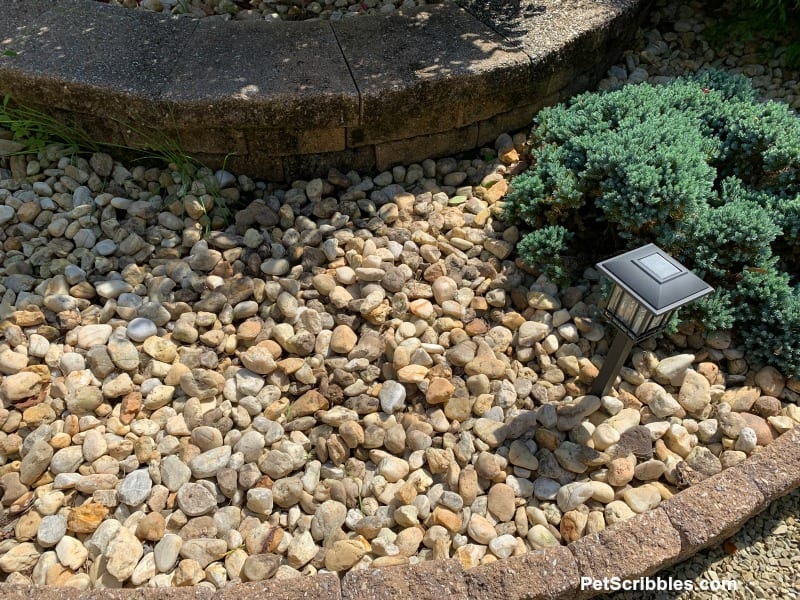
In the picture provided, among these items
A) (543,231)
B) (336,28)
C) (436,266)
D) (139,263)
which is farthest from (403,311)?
(336,28)

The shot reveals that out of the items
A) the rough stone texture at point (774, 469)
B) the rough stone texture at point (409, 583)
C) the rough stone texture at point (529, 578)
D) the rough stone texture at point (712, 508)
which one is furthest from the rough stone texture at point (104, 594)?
the rough stone texture at point (774, 469)

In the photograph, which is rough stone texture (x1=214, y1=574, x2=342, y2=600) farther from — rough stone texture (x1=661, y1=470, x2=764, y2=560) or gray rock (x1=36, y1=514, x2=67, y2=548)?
rough stone texture (x1=661, y1=470, x2=764, y2=560)

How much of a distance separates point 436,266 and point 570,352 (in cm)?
67

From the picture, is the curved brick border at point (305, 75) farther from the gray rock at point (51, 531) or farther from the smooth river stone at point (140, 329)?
the gray rock at point (51, 531)

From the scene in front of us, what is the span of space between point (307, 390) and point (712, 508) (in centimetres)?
144

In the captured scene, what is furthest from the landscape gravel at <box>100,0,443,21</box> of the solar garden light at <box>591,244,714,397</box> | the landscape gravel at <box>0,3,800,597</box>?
the solar garden light at <box>591,244,714,397</box>

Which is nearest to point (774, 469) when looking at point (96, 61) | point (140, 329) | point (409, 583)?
point (409, 583)

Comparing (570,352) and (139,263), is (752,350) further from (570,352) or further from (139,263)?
(139,263)

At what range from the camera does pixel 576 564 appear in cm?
184

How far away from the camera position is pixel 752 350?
2.41 meters

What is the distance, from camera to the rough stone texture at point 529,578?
1.77 meters

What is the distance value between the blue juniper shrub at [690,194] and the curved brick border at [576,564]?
0.56 m

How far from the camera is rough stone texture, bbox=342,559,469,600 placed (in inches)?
68.9

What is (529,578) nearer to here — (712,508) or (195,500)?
(712,508)
